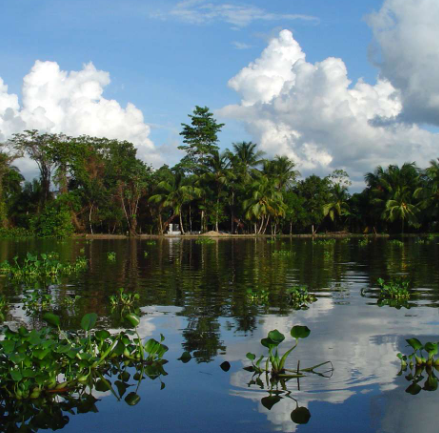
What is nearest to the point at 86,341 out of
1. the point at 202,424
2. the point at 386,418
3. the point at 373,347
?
the point at 202,424

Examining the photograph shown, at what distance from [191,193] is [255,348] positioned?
45.1 metres

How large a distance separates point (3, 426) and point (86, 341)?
1376 mm

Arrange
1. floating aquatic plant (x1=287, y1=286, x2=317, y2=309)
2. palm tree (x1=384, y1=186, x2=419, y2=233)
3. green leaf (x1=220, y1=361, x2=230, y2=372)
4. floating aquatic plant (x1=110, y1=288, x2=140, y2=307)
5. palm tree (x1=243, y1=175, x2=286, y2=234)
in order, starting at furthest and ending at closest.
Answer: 1. palm tree (x1=384, y1=186, x2=419, y2=233)
2. palm tree (x1=243, y1=175, x2=286, y2=234)
3. floating aquatic plant (x1=287, y1=286, x2=317, y2=309)
4. floating aquatic plant (x1=110, y1=288, x2=140, y2=307)
5. green leaf (x1=220, y1=361, x2=230, y2=372)

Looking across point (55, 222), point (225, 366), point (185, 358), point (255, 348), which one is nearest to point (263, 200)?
point (55, 222)

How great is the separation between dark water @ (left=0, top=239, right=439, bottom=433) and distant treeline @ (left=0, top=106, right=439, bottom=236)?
37.5m

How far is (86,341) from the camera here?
18.3 ft

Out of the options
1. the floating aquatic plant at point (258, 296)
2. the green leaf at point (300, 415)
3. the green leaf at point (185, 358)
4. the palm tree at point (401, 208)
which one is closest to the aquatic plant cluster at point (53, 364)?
the green leaf at point (185, 358)

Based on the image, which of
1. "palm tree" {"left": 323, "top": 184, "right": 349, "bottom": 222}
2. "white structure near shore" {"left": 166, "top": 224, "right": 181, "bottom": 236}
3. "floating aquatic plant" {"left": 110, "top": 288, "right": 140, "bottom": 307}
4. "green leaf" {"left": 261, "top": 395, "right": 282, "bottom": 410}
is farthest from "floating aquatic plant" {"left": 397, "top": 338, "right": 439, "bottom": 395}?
"palm tree" {"left": 323, "top": 184, "right": 349, "bottom": 222}

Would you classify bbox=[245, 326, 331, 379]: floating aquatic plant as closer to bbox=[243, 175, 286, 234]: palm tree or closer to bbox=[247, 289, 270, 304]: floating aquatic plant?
bbox=[247, 289, 270, 304]: floating aquatic plant

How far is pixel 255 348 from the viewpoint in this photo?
6.54 metres

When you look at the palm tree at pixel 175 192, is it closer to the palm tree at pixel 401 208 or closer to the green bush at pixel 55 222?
the green bush at pixel 55 222

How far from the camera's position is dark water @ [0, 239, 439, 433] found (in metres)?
4.47

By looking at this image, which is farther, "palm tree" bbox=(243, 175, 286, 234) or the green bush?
"palm tree" bbox=(243, 175, 286, 234)

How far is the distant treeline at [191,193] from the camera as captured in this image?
5041cm
